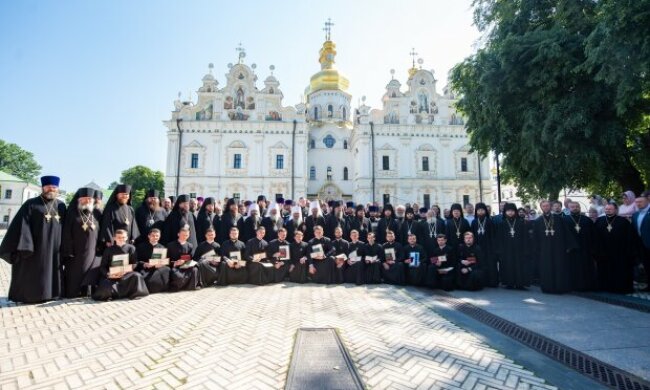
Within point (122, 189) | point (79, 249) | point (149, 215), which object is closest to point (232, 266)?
point (149, 215)

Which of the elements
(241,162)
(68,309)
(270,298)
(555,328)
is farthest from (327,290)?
(241,162)

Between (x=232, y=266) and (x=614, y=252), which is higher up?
(x=614, y=252)

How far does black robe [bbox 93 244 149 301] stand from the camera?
22.9ft

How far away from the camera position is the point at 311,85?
4278 centimetres

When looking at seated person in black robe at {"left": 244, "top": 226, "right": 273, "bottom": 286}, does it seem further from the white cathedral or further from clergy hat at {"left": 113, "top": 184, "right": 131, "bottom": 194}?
the white cathedral

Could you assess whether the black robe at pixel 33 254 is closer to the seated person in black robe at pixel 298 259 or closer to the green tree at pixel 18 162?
the seated person in black robe at pixel 298 259

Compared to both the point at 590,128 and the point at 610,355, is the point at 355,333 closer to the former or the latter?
the point at 610,355

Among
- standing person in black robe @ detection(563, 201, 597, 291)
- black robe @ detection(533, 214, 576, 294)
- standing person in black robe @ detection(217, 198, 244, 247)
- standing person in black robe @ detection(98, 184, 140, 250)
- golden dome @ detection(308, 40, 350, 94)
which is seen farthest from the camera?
golden dome @ detection(308, 40, 350, 94)

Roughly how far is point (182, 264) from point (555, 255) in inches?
346

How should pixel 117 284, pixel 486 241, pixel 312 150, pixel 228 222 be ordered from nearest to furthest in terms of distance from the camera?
1. pixel 117 284
2. pixel 486 241
3. pixel 228 222
4. pixel 312 150

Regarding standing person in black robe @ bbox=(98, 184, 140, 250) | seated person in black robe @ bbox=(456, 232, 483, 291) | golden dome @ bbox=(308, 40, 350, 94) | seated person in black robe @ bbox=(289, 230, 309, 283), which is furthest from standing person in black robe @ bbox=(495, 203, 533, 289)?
golden dome @ bbox=(308, 40, 350, 94)

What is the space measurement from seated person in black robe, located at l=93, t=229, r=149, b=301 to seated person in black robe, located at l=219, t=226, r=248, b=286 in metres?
1.86

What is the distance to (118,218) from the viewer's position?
7844 millimetres

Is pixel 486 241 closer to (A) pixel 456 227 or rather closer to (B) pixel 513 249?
(B) pixel 513 249
